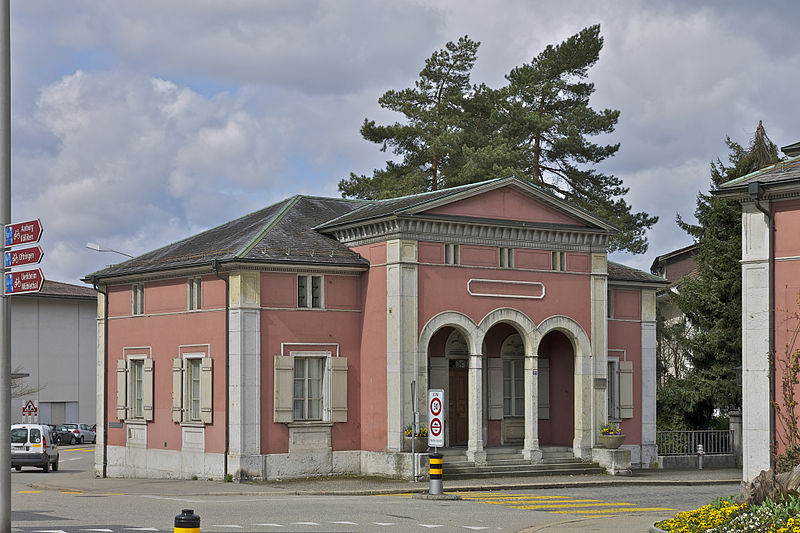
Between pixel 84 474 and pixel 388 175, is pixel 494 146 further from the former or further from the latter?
pixel 84 474

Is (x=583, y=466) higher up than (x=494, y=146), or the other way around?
(x=494, y=146)

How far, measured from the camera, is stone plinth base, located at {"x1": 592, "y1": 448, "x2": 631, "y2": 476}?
34531mm

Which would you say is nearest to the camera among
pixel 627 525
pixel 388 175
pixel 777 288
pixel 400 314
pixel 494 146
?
pixel 627 525

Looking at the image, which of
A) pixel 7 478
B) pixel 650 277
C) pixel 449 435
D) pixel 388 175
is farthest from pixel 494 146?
pixel 7 478

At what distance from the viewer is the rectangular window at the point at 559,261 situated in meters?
35.2

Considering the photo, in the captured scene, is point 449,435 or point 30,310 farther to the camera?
point 30,310

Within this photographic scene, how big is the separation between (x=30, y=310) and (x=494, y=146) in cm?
3400

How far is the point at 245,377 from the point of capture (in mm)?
31797

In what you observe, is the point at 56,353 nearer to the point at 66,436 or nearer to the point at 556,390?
the point at 66,436

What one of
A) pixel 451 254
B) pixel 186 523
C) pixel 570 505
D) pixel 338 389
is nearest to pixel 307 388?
pixel 338 389

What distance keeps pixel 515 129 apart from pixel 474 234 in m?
22.7

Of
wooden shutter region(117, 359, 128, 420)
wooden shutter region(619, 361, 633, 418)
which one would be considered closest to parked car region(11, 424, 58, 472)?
wooden shutter region(117, 359, 128, 420)

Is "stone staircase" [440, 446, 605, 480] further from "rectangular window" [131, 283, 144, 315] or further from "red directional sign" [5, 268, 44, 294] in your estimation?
"red directional sign" [5, 268, 44, 294]

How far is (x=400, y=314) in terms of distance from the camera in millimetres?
32250
